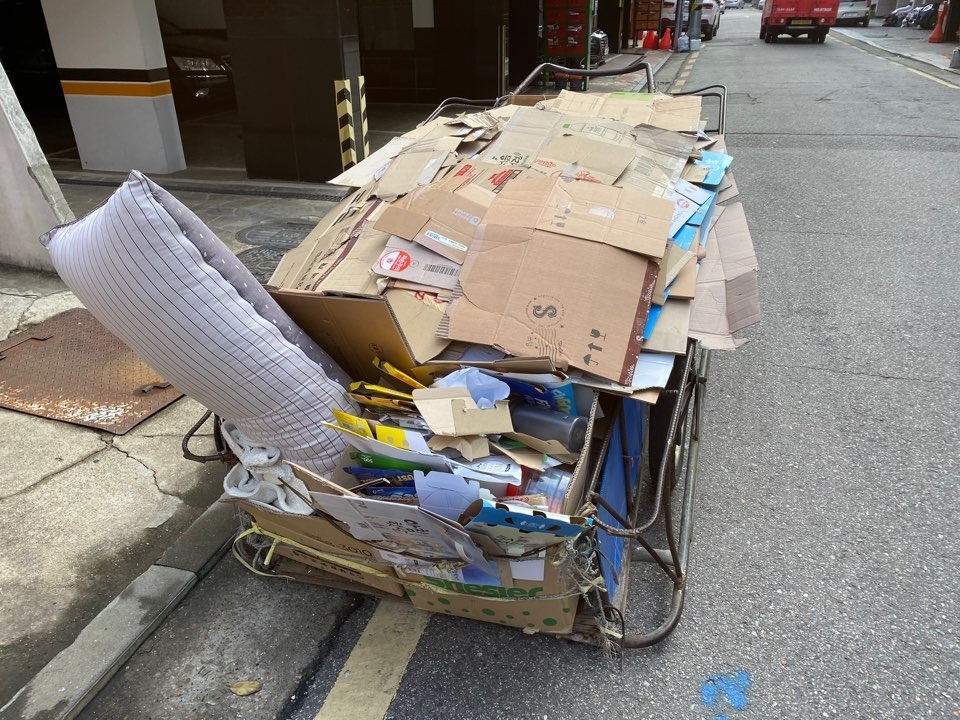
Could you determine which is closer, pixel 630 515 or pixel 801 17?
pixel 630 515

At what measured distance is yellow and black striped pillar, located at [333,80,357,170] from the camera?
6863 millimetres

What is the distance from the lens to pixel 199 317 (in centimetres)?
191

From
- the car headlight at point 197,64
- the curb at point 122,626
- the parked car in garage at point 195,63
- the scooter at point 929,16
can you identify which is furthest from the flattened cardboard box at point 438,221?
the scooter at point 929,16

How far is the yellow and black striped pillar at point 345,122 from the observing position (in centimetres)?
686

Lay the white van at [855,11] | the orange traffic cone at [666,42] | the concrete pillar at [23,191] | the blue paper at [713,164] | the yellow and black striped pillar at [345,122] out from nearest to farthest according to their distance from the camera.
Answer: the blue paper at [713,164] < the concrete pillar at [23,191] < the yellow and black striped pillar at [345,122] < the orange traffic cone at [666,42] < the white van at [855,11]

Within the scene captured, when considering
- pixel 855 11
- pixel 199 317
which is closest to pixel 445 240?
pixel 199 317

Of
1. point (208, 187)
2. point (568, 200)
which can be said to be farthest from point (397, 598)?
point (208, 187)

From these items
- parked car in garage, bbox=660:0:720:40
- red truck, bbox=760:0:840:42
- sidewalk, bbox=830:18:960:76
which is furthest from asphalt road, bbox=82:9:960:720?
red truck, bbox=760:0:840:42

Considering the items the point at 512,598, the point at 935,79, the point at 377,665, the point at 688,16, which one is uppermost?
the point at 688,16

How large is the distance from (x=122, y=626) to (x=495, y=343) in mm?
1643

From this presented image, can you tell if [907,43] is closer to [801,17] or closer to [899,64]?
[801,17]

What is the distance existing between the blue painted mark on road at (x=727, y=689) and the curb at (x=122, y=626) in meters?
1.84

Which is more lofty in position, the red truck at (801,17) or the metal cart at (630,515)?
the red truck at (801,17)

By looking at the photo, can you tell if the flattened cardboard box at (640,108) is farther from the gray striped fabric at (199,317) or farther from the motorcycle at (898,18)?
the motorcycle at (898,18)
